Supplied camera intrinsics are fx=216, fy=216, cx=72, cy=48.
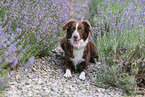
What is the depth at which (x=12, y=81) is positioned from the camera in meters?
3.31

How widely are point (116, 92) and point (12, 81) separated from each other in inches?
66.0

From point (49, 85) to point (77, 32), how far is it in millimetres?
1119

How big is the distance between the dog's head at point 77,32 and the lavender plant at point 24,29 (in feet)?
1.19

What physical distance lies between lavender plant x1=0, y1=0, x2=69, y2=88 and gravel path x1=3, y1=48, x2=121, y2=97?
0.23 metres

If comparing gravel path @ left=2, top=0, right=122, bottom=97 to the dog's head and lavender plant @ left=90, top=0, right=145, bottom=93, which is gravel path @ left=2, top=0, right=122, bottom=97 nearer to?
lavender plant @ left=90, top=0, right=145, bottom=93

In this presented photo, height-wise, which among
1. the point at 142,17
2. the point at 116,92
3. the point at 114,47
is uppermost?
the point at 142,17

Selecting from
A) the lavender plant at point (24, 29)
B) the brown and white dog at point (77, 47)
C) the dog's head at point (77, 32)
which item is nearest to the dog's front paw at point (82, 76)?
the brown and white dog at point (77, 47)

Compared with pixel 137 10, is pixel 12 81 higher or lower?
lower

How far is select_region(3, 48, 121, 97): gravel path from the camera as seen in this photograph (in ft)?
10.4

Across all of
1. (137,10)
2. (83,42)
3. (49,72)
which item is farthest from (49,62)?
(137,10)

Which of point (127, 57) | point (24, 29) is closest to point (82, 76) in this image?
point (127, 57)

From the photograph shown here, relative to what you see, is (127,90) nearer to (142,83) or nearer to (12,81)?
(142,83)

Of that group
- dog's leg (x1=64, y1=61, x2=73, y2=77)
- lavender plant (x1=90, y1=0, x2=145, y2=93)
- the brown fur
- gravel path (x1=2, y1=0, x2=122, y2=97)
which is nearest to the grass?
lavender plant (x1=90, y1=0, x2=145, y2=93)

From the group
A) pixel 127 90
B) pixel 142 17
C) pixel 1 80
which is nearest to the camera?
pixel 1 80
